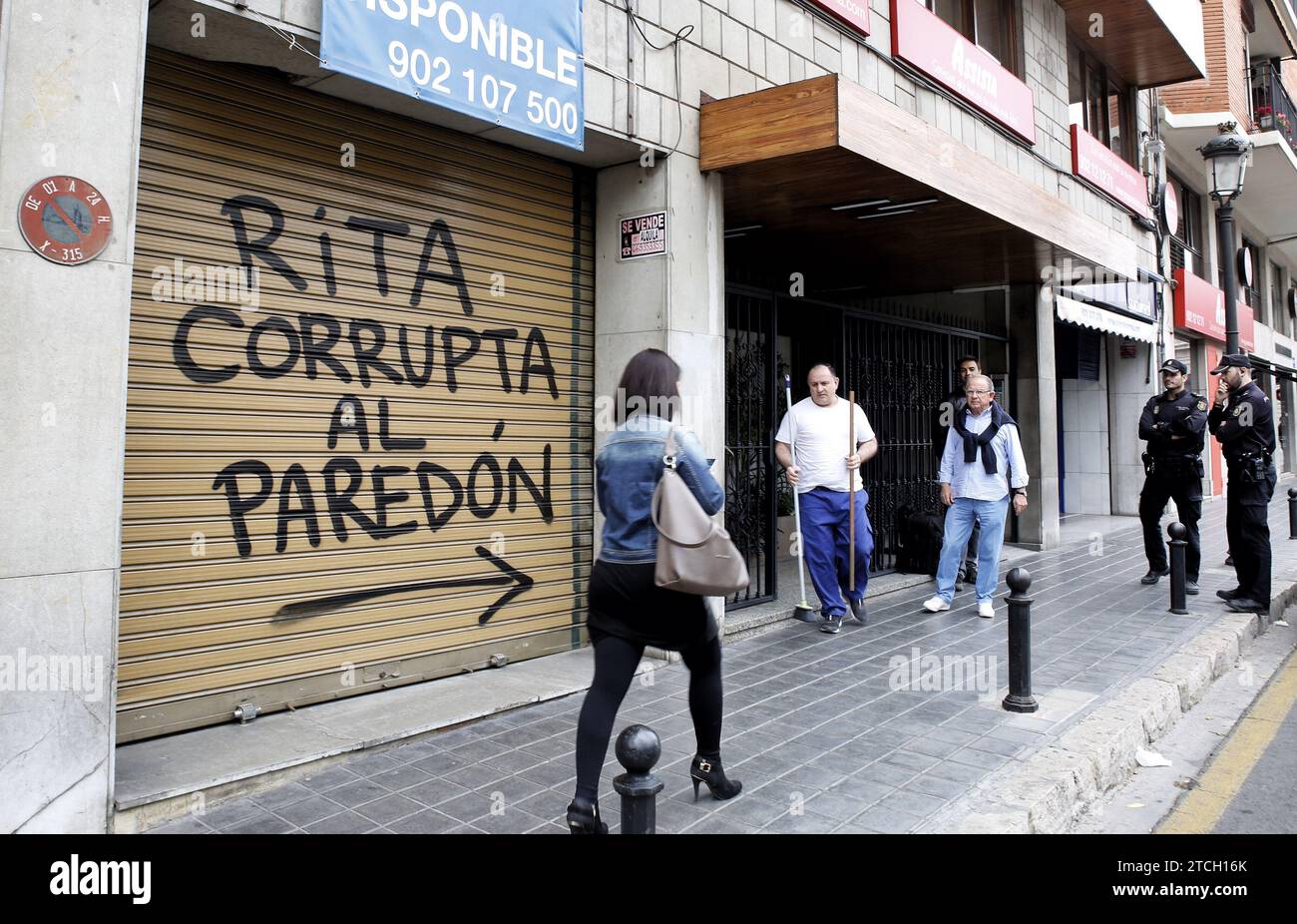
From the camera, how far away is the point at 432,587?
5422 mm

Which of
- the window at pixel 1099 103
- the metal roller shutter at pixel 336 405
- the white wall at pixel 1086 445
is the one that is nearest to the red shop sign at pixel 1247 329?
the white wall at pixel 1086 445

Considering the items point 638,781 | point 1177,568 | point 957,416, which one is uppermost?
point 957,416

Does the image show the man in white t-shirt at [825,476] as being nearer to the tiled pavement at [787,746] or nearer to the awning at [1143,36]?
the tiled pavement at [787,746]

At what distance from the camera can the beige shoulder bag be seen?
323 centimetres

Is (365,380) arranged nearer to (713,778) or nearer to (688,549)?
(688,549)

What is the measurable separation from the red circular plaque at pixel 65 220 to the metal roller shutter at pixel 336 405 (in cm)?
85

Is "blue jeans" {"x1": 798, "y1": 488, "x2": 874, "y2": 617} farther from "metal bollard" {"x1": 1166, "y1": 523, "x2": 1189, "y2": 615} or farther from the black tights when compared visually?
the black tights

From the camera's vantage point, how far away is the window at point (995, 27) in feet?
35.0

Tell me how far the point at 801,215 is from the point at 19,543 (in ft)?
19.3

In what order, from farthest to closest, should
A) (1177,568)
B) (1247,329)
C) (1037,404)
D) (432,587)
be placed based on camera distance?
1. (1247,329)
2. (1037,404)
3. (1177,568)
4. (432,587)

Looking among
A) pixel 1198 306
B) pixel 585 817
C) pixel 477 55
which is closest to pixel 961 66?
pixel 477 55

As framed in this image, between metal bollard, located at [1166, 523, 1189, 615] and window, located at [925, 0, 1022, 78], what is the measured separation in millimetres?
6238

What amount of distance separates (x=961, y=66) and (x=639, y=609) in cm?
848

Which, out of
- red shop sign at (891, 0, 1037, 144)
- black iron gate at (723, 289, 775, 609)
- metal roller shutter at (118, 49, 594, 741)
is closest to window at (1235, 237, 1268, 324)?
red shop sign at (891, 0, 1037, 144)
